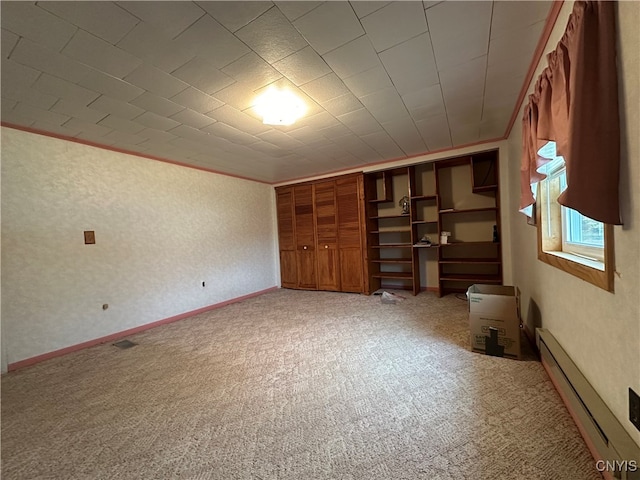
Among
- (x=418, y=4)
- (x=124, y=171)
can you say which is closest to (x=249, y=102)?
(x=418, y=4)

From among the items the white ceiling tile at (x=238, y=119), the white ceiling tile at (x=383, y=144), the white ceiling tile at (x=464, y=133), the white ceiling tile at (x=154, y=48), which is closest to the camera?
the white ceiling tile at (x=154, y=48)

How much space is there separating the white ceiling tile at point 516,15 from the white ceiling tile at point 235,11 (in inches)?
50.6

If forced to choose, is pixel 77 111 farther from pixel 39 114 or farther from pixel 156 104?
pixel 156 104

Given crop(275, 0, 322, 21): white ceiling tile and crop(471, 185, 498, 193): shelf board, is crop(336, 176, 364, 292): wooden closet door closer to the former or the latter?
crop(471, 185, 498, 193): shelf board

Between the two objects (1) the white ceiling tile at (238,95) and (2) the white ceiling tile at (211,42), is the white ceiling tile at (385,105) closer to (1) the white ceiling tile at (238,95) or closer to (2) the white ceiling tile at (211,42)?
(1) the white ceiling tile at (238,95)

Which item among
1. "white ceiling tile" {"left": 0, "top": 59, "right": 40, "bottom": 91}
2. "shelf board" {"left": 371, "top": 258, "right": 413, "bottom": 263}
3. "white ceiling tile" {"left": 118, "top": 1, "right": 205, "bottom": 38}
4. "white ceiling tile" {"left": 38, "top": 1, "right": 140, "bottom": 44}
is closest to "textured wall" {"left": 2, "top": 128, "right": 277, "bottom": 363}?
"white ceiling tile" {"left": 0, "top": 59, "right": 40, "bottom": 91}

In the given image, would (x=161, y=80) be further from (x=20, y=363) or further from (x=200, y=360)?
(x=20, y=363)

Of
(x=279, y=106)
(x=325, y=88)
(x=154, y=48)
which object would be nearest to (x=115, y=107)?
(x=154, y=48)

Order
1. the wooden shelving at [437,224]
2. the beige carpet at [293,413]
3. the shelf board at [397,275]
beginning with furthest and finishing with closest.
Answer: the shelf board at [397,275] → the wooden shelving at [437,224] → the beige carpet at [293,413]

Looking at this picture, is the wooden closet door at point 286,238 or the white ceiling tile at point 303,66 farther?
the wooden closet door at point 286,238

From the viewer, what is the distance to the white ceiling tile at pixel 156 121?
2.38 metres

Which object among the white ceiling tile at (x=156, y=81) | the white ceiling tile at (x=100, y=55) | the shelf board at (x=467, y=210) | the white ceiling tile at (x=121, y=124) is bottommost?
the shelf board at (x=467, y=210)

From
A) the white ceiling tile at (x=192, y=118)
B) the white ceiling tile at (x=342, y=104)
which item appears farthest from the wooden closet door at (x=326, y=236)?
the white ceiling tile at (x=192, y=118)

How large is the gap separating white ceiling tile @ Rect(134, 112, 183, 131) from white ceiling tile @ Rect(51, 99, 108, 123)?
11.2 inches
